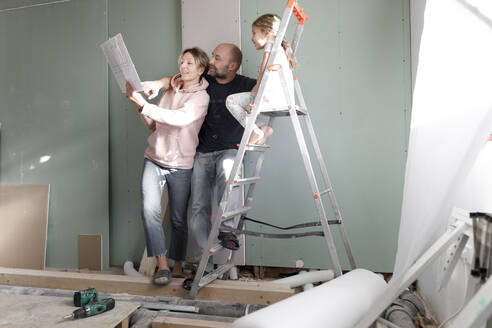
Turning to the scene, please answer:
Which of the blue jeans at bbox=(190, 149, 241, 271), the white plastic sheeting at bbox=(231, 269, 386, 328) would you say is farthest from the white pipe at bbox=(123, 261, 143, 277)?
the white plastic sheeting at bbox=(231, 269, 386, 328)

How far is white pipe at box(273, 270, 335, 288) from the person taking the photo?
208 centimetres

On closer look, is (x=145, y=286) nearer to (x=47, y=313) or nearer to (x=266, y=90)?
(x=47, y=313)

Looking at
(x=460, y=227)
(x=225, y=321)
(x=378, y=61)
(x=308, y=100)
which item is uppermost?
(x=378, y=61)

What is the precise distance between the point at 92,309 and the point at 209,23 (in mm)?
2111

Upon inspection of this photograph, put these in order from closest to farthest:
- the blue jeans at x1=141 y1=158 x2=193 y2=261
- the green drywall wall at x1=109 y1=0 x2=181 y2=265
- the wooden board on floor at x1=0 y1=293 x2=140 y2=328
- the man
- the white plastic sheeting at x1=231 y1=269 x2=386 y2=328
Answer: the white plastic sheeting at x1=231 y1=269 x2=386 y2=328
the wooden board on floor at x1=0 y1=293 x2=140 y2=328
the blue jeans at x1=141 y1=158 x2=193 y2=261
the man
the green drywall wall at x1=109 y1=0 x2=181 y2=265

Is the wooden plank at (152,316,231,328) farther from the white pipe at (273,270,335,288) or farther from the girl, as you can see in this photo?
the girl

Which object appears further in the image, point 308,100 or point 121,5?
point 121,5

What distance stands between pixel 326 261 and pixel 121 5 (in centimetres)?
274

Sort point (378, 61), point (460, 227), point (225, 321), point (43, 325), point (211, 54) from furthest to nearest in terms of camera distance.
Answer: point (211, 54) < point (378, 61) < point (225, 321) < point (43, 325) < point (460, 227)

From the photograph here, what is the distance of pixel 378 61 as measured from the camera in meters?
2.27

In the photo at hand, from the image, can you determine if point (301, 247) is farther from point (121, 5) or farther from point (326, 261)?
point (121, 5)

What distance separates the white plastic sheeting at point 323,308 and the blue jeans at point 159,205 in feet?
3.80

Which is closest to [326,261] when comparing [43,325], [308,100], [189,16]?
[308,100]

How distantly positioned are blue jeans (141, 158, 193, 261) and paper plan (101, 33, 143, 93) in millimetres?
581
